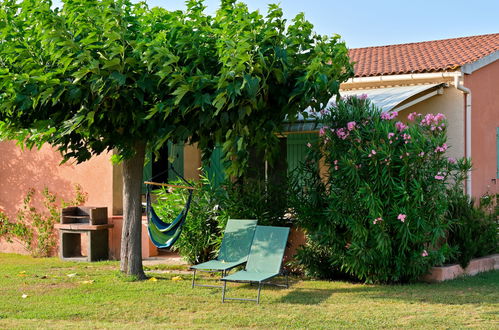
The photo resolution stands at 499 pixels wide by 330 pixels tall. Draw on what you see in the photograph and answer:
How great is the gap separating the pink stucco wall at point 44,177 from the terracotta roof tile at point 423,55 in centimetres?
621

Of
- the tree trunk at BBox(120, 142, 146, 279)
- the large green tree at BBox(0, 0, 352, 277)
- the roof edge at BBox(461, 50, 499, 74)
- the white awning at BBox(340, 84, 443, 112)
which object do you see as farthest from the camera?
the roof edge at BBox(461, 50, 499, 74)

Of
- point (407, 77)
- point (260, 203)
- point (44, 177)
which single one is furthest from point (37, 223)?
point (407, 77)

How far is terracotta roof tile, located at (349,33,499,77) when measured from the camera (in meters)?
15.2

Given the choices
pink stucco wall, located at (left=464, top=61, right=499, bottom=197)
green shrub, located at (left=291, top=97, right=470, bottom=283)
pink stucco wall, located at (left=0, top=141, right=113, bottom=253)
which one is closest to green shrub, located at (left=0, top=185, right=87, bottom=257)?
pink stucco wall, located at (left=0, top=141, right=113, bottom=253)

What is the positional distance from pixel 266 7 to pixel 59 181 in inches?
330

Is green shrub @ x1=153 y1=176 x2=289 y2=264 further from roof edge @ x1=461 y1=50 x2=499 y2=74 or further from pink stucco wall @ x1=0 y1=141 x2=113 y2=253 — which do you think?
roof edge @ x1=461 y1=50 x2=499 y2=74

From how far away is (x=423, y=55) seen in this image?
16906 millimetres

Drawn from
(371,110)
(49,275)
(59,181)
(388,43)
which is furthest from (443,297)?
(388,43)

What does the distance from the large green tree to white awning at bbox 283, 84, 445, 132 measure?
6.63 ft

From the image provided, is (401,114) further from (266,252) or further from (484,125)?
(266,252)

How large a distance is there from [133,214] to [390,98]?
559cm

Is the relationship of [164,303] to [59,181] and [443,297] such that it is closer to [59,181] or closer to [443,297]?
[443,297]

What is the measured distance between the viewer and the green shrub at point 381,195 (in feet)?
34.9

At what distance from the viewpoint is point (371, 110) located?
11.3 m
